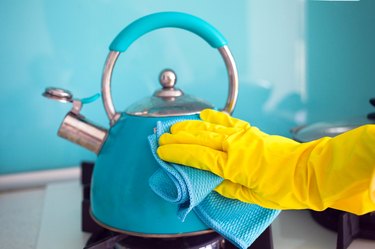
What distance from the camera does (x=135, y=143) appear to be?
0.51 meters

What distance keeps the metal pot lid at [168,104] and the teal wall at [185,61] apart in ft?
0.90

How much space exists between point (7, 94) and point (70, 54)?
149 mm

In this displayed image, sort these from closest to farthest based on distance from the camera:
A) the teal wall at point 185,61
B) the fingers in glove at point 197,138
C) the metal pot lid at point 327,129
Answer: the fingers in glove at point 197,138, the metal pot lid at point 327,129, the teal wall at point 185,61

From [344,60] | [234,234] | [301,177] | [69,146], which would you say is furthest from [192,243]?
[344,60]

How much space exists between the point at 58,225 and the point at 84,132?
0.62ft

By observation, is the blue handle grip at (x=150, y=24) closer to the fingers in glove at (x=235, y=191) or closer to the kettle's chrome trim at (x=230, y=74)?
the kettle's chrome trim at (x=230, y=74)

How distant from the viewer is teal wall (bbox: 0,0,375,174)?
2.55 feet

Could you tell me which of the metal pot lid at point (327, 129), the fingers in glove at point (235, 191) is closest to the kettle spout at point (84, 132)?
the fingers in glove at point (235, 191)

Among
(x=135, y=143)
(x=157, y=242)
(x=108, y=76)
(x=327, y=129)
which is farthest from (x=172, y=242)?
(x=327, y=129)

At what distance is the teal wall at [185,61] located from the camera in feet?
2.55

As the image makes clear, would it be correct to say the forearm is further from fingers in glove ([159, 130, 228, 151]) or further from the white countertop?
the white countertop

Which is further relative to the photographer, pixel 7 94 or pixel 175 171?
pixel 7 94

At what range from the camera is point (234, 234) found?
0.44m

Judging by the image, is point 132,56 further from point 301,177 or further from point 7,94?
point 301,177
